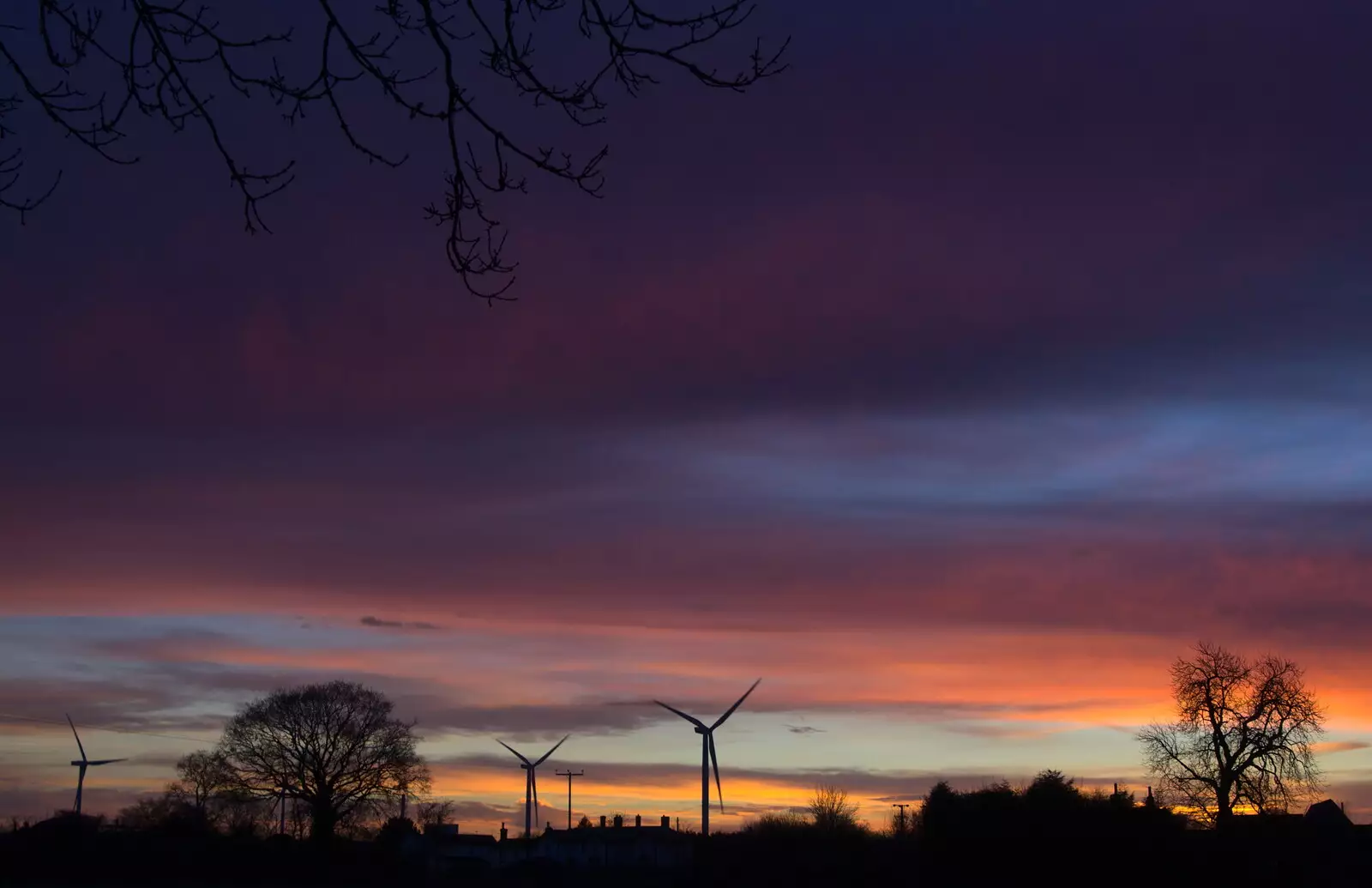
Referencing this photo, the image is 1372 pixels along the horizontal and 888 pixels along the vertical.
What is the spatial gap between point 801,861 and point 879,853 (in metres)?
4.01

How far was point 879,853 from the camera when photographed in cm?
7044

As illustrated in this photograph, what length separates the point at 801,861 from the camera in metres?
70.2

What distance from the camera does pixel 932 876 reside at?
206 feet

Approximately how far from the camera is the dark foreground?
58094 millimetres

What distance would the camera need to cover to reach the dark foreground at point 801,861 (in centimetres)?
5809

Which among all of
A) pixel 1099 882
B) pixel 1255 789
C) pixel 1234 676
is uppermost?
pixel 1234 676

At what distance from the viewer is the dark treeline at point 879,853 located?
191ft

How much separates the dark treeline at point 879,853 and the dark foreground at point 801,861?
2.9 inches

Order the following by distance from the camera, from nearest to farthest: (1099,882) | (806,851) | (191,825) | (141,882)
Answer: (1099,882), (141,882), (806,851), (191,825)

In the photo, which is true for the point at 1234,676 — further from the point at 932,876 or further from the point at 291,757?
the point at 291,757

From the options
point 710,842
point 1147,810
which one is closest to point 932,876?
point 1147,810

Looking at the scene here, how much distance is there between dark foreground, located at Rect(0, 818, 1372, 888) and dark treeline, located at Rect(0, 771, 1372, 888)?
0.07 m

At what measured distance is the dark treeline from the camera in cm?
5819

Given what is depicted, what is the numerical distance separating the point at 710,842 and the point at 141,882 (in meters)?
31.2
